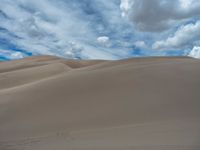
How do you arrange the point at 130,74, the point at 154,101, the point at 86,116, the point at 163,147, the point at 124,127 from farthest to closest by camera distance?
the point at 130,74
the point at 154,101
the point at 86,116
the point at 124,127
the point at 163,147

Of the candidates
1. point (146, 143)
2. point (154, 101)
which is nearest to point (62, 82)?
point (154, 101)

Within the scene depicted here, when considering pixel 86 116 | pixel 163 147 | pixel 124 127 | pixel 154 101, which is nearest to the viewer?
pixel 163 147

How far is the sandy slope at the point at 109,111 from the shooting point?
397cm

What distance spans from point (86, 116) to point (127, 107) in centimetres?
93

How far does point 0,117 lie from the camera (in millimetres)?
5602

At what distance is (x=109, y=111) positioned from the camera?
540cm

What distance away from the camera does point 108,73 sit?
8117 mm

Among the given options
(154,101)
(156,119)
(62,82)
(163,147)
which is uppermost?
(62,82)

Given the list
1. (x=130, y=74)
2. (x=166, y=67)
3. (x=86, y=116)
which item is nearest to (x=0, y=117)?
(x=86, y=116)

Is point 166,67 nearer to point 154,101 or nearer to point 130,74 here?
point 130,74

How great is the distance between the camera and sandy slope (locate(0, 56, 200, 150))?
397cm

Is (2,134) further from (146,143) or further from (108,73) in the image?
(108,73)

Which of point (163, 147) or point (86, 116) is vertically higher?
point (86, 116)

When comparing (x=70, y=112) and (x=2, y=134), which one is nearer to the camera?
(x=2, y=134)
